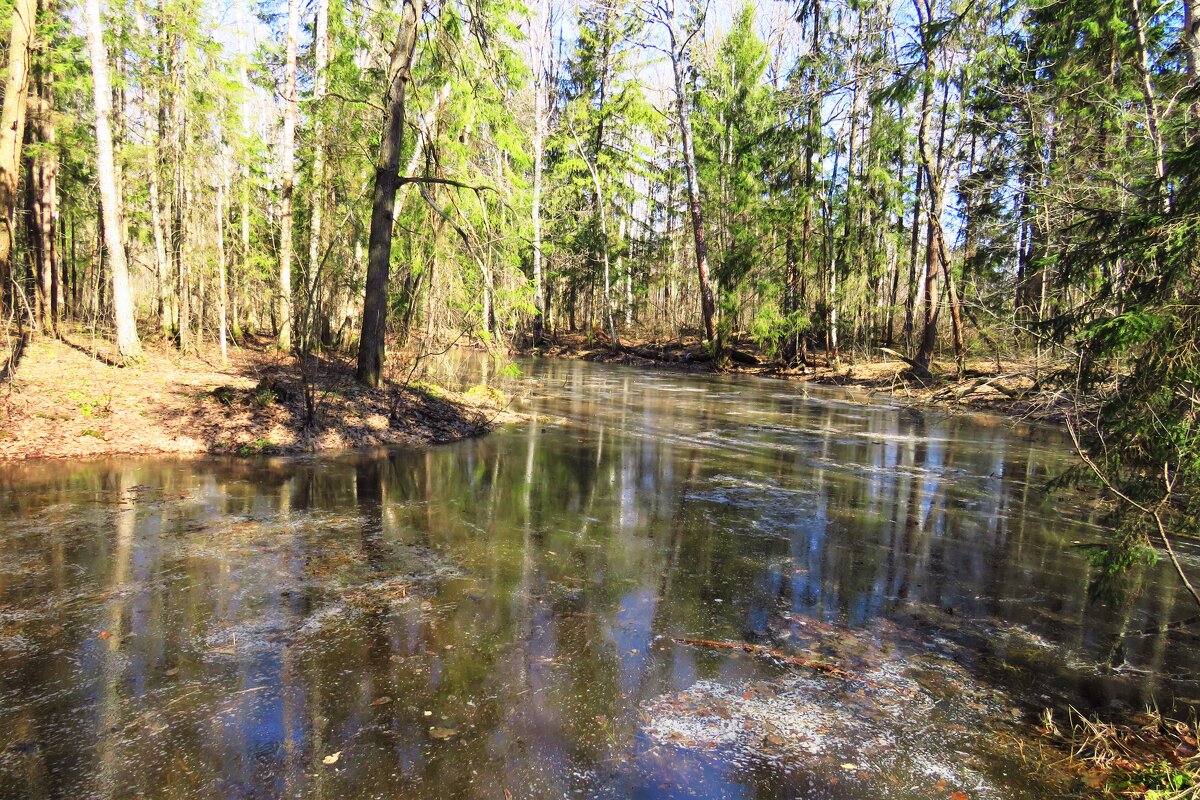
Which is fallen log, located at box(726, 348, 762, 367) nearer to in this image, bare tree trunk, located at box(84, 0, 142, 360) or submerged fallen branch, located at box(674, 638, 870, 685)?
bare tree trunk, located at box(84, 0, 142, 360)

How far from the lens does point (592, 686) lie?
3.93 metres

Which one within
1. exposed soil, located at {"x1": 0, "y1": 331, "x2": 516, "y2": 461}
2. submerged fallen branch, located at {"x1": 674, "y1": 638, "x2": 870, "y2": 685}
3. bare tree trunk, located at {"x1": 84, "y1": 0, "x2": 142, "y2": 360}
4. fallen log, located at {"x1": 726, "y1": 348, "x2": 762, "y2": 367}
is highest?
bare tree trunk, located at {"x1": 84, "y1": 0, "x2": 142, "y2": 360}

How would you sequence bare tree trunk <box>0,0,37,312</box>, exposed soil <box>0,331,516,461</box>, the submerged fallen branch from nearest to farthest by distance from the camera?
the submerged fallen branch, exposed soil <box>0,331,516,461</box>, bare tree trunk <box>0,0,37,312</box>

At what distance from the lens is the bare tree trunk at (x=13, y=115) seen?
10.3m

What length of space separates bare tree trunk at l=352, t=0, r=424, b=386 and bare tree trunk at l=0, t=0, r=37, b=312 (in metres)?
5.53

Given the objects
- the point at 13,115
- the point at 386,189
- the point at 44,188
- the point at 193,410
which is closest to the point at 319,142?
the point at 386,189

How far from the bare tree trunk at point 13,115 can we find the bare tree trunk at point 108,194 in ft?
4.04

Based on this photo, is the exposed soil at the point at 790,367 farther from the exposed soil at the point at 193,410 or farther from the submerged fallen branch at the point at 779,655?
the submerged fallen branch at the point at 779,655

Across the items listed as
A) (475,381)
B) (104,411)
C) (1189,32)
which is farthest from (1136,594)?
(475,381)

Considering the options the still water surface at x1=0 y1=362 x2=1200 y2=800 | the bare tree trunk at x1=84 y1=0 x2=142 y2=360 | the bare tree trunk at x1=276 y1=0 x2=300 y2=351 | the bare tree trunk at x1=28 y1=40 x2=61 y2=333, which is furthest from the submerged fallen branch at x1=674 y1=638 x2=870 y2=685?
the bare tree trunk at x1=28 y1=40 x2=61 y2=333

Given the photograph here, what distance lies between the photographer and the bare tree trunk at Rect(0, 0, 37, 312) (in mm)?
10305

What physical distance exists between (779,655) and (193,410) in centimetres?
1007

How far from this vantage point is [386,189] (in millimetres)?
12344

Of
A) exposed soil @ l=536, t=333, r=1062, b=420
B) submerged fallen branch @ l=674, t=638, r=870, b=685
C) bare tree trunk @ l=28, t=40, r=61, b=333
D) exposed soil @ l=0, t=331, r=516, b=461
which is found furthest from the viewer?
exposed soil @ l=536, t=333, r=1062, b=420
